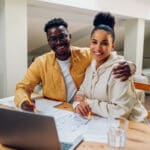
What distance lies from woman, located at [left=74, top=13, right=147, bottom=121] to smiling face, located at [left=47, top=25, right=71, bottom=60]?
28cm

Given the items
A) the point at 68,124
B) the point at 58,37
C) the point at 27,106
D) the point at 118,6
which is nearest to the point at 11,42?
the point at 58,37

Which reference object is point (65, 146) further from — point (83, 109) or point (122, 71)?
point (122, 71)

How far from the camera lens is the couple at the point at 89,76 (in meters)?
1.32

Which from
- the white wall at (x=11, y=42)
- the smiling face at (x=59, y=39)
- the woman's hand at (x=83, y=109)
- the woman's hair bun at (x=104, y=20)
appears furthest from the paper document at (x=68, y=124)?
the white wall at (x=11, y=42)

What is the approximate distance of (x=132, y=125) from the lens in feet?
4.06

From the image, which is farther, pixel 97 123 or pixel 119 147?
pixel 97 123

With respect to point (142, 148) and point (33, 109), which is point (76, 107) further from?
point (142, 148)

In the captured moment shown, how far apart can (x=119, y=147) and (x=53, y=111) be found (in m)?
0.58

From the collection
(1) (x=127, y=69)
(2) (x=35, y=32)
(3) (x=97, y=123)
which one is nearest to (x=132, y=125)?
(3) (x=97, y=123)

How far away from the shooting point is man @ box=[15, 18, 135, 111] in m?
1.66

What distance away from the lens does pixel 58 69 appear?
1694mm

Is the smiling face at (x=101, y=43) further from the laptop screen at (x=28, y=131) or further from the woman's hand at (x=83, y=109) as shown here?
the laptop screen at (x=28, y=131)

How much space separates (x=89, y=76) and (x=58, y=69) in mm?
282

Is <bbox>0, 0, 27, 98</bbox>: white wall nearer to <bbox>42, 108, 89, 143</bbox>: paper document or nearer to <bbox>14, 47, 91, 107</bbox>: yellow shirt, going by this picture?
<bbox>14, 47, 91, 107</bbox>: yellow shirt
